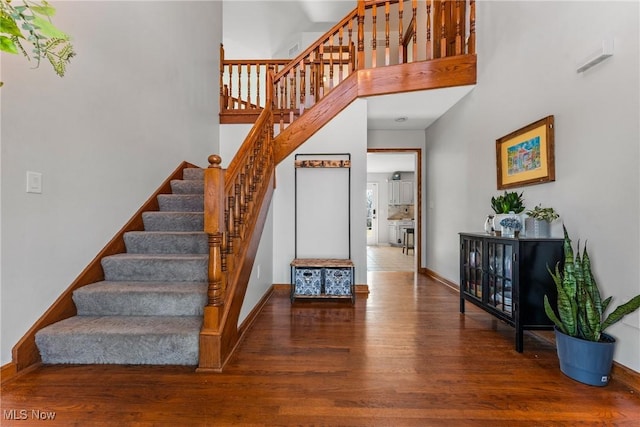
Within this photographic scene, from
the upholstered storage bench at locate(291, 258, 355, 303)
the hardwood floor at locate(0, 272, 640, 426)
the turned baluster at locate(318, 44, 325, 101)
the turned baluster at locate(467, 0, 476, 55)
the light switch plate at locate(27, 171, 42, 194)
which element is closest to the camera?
the hardwood floor at locate(0, 272, 640, 426)

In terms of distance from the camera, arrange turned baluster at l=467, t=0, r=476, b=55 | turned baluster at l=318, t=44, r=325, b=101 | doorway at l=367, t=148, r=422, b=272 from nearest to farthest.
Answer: turned baluster at l=467, t=0, r=476, b=55, turned baluster at l=318, t=44, r=325, b=101, doorway at l=367, t=148, r=422, b=272

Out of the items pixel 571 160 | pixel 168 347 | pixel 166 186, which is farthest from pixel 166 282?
pixel 571 160

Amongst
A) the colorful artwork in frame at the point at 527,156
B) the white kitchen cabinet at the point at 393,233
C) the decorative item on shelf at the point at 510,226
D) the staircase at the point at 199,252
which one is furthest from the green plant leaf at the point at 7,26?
the white kitchen cabinet at the point at 393,233

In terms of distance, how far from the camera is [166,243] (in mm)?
2660

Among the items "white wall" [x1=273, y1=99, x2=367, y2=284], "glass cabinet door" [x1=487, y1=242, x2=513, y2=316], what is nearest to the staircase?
"white wall" [x1=273, y1=99, x2=367, y2=284]

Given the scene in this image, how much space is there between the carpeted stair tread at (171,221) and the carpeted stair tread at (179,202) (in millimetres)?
247

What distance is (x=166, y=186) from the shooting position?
3297 mm

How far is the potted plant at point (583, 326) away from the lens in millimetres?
1684

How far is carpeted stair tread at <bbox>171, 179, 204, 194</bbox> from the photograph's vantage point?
3336 mm

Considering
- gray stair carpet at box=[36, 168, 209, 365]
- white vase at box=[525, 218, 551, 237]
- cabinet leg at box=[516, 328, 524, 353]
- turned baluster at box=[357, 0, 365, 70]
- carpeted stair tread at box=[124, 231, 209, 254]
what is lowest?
cabinet leg at box=[516, 328, 524, 353]

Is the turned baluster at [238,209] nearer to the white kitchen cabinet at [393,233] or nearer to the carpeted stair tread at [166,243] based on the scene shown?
the carpeted stair tread at [166,243]

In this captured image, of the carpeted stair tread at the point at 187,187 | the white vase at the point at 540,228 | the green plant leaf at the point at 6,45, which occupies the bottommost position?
the white vase at the point at 540,228

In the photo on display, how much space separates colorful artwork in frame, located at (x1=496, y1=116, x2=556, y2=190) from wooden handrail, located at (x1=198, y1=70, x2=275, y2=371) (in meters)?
2.30

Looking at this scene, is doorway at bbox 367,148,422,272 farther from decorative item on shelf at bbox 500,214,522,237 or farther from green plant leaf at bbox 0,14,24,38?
green plant leaf at bbox 0,14,24,38
